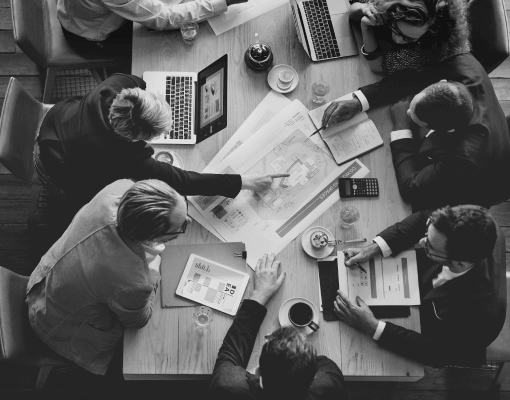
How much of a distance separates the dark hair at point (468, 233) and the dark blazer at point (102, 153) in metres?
0.80

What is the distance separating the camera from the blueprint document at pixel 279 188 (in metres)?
2.12

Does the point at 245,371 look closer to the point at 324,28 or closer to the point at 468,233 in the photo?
the point at 468,233

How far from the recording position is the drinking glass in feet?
6.87

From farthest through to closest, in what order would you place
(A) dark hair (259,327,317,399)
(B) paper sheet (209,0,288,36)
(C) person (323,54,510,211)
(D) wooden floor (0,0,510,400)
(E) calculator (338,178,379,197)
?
(D) wooden floor (0,0,510,400) → (B) paper sheet (209,0,288,36) → (E) calculator (338,178,379,197) → (C) person (323,54,510,211) → (A) dark hair (259,327,317,399)

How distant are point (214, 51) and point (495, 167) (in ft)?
4.30

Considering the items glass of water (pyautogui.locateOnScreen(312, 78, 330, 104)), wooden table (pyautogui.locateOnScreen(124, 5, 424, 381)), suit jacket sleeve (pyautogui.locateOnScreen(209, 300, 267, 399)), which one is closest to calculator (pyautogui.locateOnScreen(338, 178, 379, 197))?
wooden table (pyautogui.locateOnScreen(124, 5, 424, 381))

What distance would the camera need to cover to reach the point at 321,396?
Answer: 71.7 inches

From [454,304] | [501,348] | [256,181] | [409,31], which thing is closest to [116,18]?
[256,181]

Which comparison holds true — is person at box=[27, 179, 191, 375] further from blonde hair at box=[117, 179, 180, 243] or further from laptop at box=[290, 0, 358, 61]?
laptop at box=[290, 0, 358, 61]

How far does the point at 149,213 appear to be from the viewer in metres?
1.72

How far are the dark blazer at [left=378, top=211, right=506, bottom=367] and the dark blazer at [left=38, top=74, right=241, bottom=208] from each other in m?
0.86

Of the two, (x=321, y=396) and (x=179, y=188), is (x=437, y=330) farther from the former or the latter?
(x=179, y=188)

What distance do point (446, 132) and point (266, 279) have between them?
92cm

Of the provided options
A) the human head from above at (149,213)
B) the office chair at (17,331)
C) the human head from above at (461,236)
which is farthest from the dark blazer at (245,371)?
the office chair at (17,331)
